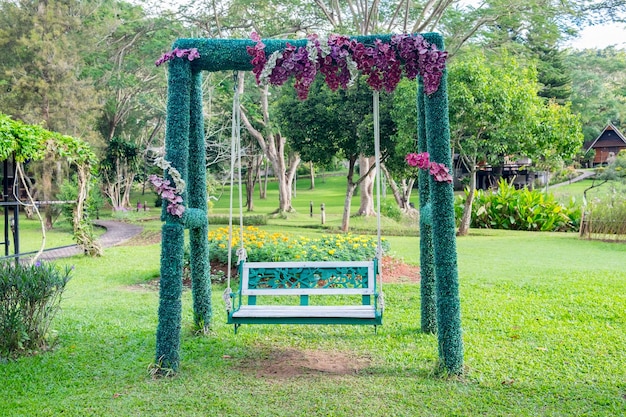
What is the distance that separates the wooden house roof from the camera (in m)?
39.0

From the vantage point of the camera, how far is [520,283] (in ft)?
26.3

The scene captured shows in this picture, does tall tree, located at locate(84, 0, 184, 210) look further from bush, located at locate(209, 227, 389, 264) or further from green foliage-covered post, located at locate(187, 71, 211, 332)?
green foliage-covered post, located at locate(187, 71, 211, 332)

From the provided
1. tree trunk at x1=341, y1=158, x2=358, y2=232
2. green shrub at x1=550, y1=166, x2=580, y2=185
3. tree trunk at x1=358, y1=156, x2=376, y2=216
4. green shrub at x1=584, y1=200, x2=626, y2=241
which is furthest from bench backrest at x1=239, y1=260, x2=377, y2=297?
green shrub at x1=550, y1=166, x2=580, y2=185

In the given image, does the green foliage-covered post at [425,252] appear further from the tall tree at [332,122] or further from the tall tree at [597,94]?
the tall tree at [597,94]

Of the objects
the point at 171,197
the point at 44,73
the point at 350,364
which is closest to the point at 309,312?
the point at 350,364

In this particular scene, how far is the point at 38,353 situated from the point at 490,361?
389 centimetres

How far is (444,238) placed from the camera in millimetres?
4293

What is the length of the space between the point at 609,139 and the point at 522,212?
26554 millimetres

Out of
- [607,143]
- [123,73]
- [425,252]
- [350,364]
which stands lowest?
[350,364]

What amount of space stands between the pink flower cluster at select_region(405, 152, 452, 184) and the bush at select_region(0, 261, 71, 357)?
10.5ft

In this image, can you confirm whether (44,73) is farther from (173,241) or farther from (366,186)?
(173,241)

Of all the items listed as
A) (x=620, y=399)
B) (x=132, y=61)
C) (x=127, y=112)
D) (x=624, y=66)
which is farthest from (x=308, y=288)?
(x=624, y=66)

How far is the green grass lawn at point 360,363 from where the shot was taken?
3.83m

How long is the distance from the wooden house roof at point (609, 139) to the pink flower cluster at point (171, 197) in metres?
40.8
